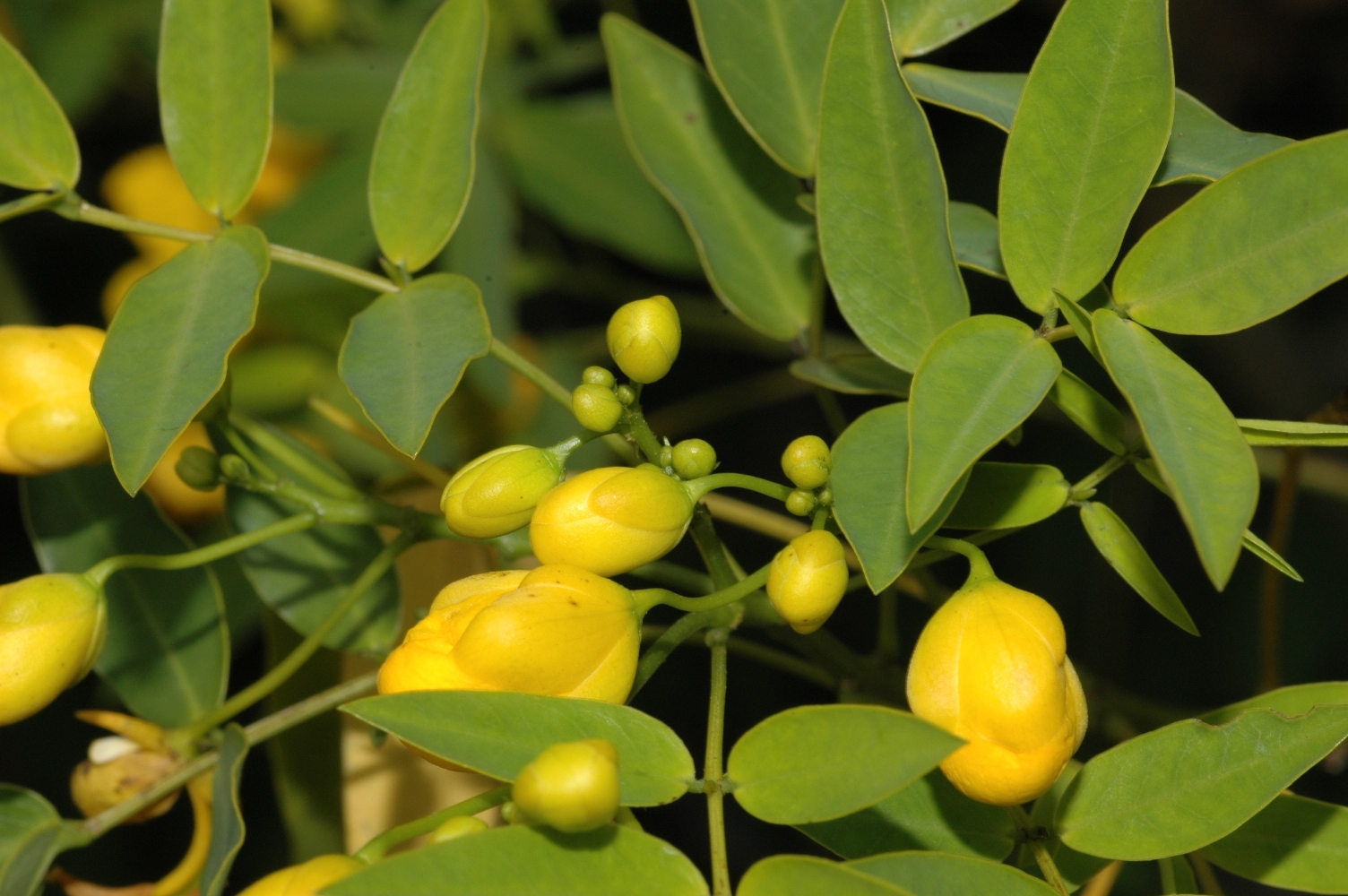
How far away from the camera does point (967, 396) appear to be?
2.07ft

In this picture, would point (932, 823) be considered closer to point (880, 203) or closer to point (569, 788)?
point (569, 788)

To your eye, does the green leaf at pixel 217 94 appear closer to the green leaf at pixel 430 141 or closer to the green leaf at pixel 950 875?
the green leaf at pixel 430 141

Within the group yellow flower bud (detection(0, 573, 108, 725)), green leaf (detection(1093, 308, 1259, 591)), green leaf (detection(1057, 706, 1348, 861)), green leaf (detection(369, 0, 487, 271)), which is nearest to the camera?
green leaf (detection(1093, 308, 1259, 591))

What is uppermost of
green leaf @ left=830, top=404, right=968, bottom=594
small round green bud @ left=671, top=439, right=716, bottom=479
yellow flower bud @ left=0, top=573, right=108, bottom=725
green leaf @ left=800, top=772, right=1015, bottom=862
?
green leaf @ left=830, top=404, right=968, bottom=594

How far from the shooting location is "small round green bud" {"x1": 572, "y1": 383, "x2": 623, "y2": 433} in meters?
0.72

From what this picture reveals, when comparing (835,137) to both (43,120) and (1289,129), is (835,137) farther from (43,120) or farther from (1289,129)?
(1289,129)

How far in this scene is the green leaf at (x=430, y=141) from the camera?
2.88 ft

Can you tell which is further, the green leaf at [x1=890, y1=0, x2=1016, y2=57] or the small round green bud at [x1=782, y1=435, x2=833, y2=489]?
the green leaf at [x1=890, y1=0, x2=1016, y2=57]

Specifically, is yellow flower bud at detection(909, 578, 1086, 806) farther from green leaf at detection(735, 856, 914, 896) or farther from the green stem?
the green stem

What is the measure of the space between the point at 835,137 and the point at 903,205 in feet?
0.19

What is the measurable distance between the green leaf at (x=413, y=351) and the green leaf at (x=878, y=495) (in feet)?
0.80

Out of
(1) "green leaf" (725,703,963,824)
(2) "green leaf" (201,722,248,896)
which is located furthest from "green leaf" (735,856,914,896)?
(2) "green leaf" (201,722,248,896)

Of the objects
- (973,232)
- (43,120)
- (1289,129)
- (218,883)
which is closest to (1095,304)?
(973,232)

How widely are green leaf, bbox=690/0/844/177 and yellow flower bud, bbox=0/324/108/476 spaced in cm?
54
